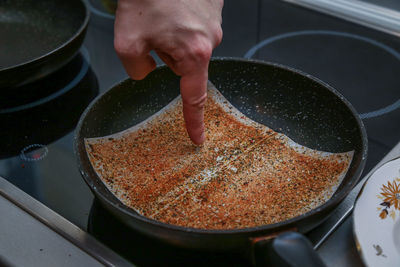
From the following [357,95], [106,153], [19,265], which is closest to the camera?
[19,265]

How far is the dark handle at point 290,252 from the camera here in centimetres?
37

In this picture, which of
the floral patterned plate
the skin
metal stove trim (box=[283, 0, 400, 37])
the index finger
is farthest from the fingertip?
metal stove trim (box=[283, 0, 400, 37])

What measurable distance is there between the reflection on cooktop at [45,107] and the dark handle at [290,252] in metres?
0.43

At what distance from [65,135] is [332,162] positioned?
1.38ft

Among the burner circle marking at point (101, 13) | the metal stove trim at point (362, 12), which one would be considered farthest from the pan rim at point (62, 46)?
the metal stove trim at point (362, 12)

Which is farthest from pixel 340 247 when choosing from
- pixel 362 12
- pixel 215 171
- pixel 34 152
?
pixel 362 12

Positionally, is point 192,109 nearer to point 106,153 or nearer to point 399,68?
point 106,153

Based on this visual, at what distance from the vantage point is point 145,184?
0.59m

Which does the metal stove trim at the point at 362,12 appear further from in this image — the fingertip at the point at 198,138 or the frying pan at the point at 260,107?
the fingertip at the point at 198,138

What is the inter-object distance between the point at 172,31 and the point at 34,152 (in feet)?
1.13

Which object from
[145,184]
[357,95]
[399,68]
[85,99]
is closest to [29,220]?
[145,184]

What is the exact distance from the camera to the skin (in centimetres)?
46

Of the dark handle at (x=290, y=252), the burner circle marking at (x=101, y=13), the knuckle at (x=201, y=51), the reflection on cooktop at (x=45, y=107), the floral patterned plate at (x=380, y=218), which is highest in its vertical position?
the knuckle at (x=201, y=51)

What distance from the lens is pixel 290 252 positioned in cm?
38
